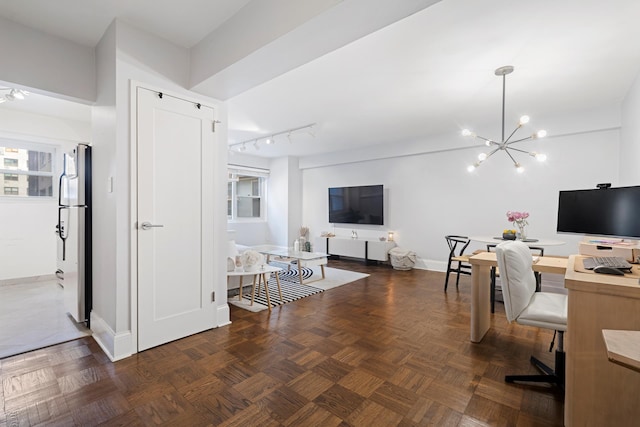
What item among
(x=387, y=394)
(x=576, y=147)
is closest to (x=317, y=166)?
(x=576, y=147)

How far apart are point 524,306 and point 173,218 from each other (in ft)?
8.64

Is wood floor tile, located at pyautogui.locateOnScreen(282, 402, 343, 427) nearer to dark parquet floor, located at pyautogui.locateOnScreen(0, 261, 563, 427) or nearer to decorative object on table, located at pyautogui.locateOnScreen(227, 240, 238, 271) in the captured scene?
dark parquet floor, located at pyautogui.locateOnScreen(0, 261, 563, 427)

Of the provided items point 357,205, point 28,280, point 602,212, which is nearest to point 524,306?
point 602,212

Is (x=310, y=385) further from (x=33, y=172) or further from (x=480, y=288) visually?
(x=33, y=172)

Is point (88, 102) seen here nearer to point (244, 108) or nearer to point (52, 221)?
point (244, 108)

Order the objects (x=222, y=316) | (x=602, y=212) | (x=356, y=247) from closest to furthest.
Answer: (x=602, y=212)
(x=222, y=316)
(x=356, y=247)

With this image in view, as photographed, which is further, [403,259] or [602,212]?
[403,259]

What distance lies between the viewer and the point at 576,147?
13.7 ft

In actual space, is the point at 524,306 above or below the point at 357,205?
below

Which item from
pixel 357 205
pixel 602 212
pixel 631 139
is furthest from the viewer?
pixel 357 205

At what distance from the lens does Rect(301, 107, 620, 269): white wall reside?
13.3 ft

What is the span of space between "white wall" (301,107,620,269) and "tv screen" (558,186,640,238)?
2.52 m

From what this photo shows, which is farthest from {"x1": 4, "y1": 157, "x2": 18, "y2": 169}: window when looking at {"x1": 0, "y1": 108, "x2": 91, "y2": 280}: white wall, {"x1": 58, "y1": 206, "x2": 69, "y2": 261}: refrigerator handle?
{"x1": 58, "y1": 206, "x2": 69, "y2": 261}: refrigerator handle

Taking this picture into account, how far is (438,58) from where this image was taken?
260 centimetres
